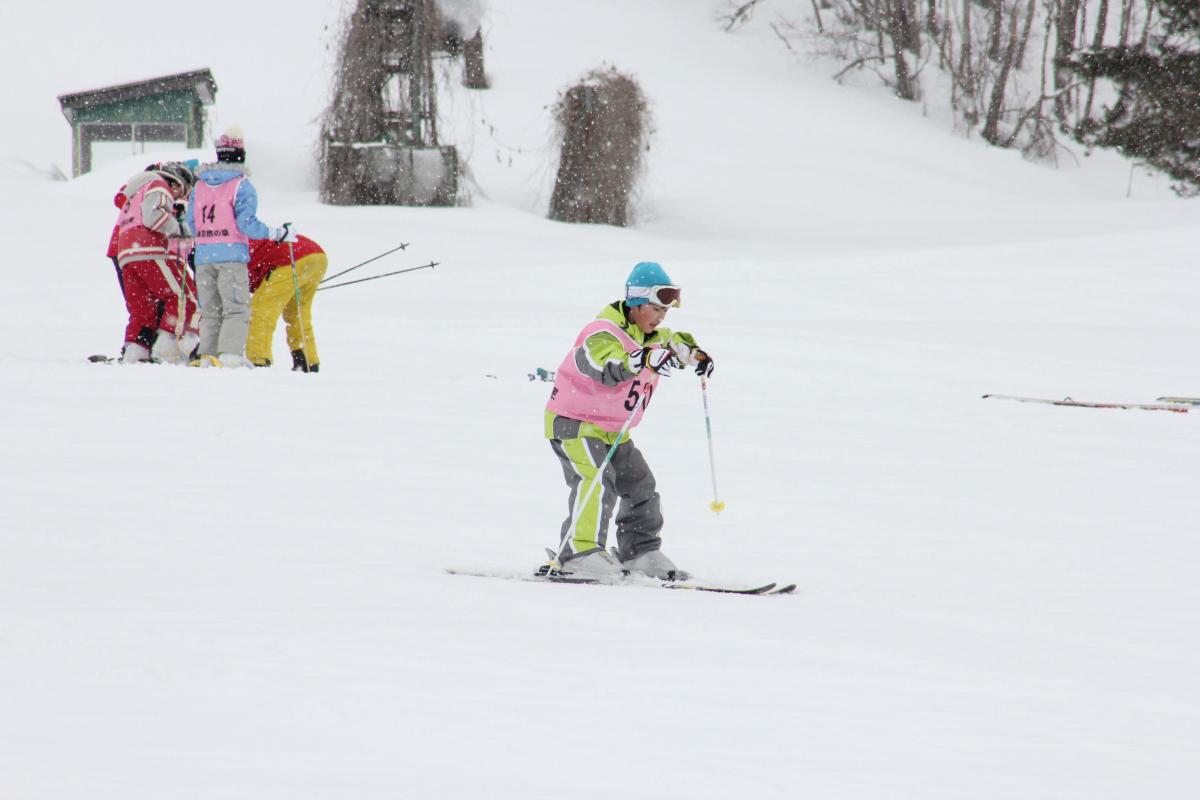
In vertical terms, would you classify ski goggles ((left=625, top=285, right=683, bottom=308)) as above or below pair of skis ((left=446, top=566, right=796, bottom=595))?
above

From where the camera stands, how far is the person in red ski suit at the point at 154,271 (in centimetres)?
968

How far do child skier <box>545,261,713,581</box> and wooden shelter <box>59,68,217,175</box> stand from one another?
21.9 m

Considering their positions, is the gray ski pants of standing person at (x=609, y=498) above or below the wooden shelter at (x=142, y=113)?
below

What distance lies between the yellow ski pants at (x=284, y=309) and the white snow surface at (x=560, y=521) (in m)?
0.68

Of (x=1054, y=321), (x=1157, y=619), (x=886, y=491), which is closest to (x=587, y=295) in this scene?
(x=1054, y=321)

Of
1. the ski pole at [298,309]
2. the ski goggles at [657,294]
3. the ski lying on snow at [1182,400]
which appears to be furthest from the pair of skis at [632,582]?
the ski lying on snow at [1182,400]

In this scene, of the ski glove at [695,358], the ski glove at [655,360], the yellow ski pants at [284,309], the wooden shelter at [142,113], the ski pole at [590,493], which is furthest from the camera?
the wooden shelter at [142,113]

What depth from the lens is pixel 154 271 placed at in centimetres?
974

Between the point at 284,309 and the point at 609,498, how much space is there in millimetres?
5439

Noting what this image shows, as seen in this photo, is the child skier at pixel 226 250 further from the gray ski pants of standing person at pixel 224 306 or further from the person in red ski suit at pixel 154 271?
the person in red ski suit at pixel 154 271

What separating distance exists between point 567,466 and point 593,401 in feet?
1.05

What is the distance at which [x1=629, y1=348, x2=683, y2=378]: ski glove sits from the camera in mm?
5199

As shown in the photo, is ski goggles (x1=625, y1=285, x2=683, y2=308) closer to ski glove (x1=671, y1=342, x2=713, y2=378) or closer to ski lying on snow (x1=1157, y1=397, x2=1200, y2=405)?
ski glove (x1=671, y1=342, x2=713, y2=378)

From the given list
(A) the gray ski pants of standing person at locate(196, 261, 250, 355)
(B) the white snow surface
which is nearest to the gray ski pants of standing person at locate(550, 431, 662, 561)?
(B) the white snow surface
